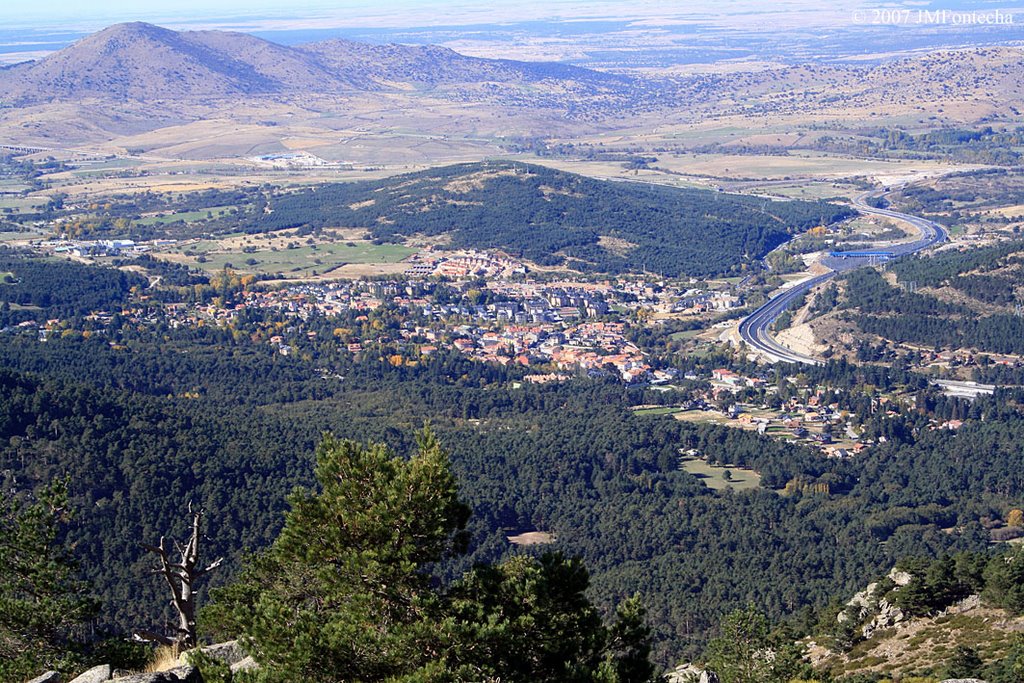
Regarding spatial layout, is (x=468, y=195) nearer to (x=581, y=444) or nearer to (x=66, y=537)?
(x=581, y=444)

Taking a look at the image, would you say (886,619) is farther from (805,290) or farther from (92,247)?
(92,247)

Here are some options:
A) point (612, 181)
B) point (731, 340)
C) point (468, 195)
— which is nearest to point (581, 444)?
point (731, 340)

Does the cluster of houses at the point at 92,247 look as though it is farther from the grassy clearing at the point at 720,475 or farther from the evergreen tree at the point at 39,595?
the evergreen tree at the point at 39,595

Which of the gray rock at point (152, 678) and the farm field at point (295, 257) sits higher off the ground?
the gray rock at point (152, 678)

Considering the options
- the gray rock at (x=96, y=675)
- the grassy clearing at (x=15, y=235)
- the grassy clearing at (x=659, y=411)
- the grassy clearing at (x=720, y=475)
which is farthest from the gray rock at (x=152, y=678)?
the grassy clearing at (x=15, y=235)

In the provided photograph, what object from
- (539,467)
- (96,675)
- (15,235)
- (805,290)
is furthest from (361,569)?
(15,235)

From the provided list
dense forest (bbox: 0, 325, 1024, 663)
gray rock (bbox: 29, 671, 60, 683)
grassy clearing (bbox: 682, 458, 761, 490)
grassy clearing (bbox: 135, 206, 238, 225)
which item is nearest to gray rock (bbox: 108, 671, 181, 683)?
gray rock (bbox: 29, 671, 60, 683)
